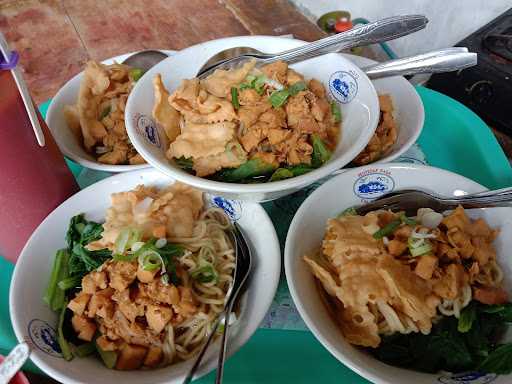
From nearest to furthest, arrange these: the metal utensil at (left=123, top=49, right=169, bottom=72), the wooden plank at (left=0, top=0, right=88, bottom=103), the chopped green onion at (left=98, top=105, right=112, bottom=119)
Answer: the chopped green onion at (left=98, top=105, right=112, bottom=119) < the metal utensil at (left=123, top=49, right=169, bottom=72) < the wooden plank at (left=0, top=0, right=88, bottom=103)

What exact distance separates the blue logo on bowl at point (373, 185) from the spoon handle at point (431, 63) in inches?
17.1

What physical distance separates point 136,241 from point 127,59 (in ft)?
3.98

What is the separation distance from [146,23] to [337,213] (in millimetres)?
2190

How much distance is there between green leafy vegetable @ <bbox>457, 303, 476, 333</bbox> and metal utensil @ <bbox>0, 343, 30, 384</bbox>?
1178 mm

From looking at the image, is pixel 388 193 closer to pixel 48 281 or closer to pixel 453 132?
pixel 453 132

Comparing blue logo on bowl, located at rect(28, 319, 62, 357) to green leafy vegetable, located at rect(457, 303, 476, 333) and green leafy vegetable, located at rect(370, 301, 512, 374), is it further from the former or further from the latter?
green leafy vegetable, located at rect(457, 303, 476, 333)

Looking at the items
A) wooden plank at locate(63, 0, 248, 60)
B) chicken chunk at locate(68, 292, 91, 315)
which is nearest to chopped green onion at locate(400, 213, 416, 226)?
chicken chunk at locate(68, 292, 91, 315)

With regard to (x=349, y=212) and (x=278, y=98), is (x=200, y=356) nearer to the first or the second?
(x=349, y=212)

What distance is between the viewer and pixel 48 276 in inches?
55.8

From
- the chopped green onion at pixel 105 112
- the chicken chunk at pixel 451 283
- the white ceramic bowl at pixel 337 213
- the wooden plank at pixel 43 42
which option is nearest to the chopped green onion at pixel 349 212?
the white ceramic bowl at pixel 337 213

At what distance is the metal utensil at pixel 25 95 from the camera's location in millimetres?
1142

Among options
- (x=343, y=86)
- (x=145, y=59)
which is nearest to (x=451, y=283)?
(x=343, y=86)

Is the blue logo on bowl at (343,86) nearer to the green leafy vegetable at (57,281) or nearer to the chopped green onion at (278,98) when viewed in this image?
the chopped green onion at (278,98)

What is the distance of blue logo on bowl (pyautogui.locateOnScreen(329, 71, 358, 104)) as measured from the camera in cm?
160
